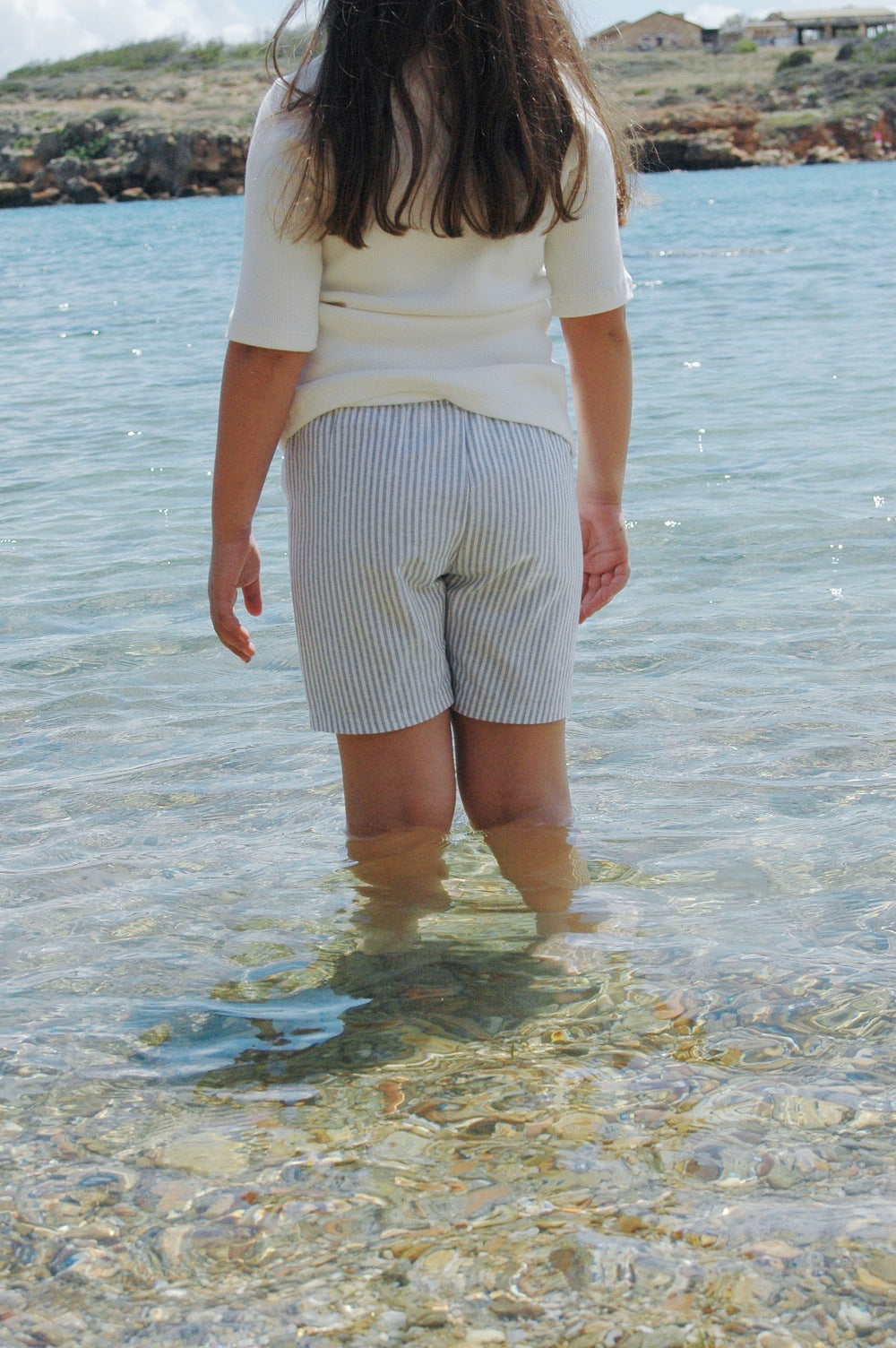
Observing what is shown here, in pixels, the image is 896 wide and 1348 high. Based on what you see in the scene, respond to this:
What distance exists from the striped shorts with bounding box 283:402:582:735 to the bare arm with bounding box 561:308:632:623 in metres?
0.13

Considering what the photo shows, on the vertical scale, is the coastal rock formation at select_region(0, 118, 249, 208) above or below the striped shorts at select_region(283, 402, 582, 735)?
above

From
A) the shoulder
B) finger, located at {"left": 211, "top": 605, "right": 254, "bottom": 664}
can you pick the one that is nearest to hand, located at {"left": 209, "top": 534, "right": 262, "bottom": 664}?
finger, located at {"left": 211, "top": 605, "right": 254, "bottom": 664}

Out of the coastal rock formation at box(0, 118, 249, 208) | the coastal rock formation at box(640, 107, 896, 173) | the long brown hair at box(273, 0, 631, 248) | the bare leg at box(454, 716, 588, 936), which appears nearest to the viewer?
the long brown hair at box(273, 0, 631, 248)

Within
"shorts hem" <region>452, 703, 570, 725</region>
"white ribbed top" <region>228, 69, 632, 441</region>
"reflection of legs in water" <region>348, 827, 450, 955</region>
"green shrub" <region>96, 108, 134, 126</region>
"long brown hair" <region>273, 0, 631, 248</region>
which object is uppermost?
"green shrub" <region>96, 108, 134, 126</region>

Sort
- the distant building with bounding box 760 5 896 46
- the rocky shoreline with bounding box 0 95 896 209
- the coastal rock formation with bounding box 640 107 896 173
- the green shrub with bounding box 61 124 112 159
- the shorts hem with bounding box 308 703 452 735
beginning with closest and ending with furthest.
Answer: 1. the shorts hem with bounding box 308 703 452 735
2. the rocky shoreline with bounding box 0 95 896 209
3. the coastal rock formation with bounding box 640 107 896 173
4. the green shrub with bounding box 61 124 112 159
5. the distant building with bounding box 760 5 896 46

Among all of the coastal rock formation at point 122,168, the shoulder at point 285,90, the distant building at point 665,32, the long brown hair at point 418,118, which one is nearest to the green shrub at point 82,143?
the coastal rock formation at point 122,168

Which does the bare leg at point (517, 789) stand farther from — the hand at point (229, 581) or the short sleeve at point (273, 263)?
the short sleeve at point (273, 263)

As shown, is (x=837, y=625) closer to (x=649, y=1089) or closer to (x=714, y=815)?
(x=714, y=815)

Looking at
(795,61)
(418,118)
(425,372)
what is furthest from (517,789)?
(795,61)

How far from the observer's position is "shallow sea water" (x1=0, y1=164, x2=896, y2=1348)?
1.57 m

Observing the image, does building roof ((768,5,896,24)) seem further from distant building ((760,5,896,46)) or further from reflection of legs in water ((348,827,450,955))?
reflection of legs in water ((348,827,450,955))

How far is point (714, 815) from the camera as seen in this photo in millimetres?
3094

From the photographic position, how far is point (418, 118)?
73.1 inches

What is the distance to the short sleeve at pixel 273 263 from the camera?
1.90 metres
